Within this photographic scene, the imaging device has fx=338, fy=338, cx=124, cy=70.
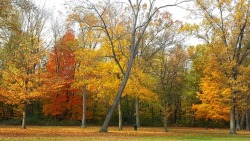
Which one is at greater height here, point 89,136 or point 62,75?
point 62,75

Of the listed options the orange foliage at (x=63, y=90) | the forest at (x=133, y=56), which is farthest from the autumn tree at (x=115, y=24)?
the orange foliage at (x=63, y=90)

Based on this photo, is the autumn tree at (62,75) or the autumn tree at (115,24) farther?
the autumn tree at (62,75)

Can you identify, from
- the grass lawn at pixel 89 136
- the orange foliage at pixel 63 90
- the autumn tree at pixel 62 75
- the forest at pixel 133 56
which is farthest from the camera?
the orange foliage at pixel 63 90

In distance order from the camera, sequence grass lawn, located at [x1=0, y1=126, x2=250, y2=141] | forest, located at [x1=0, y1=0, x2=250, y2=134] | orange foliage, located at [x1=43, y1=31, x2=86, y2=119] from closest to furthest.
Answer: grass lawn, located at [x1=0, y1=126, x2=250, y2=141] → forest, located at [x1=0, y1=0, x2=250, y2=134] → orange foliage, located at [x1=43, y1=31, x2=86, y2=119]

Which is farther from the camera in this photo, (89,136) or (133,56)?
(133,56)

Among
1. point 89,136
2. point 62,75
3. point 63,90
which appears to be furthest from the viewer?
point 63,90

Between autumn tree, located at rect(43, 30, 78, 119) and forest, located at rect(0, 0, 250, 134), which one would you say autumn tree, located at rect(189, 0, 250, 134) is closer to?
forest, located at rect(0, 0, 250, 134)

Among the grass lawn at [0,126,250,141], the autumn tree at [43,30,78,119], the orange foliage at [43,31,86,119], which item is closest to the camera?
the grass lawn at [0,126,250,141]

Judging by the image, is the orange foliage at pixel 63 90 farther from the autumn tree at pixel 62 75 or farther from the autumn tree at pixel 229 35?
the autumn tree at pixel 229 35

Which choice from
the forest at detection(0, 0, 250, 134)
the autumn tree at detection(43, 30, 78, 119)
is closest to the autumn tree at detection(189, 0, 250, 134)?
the forest at detection(0, 0, 250, 134)

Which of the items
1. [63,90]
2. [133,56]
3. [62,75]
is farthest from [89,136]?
[63,90]

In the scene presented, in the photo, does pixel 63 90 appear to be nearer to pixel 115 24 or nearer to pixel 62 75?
pixel 62 75

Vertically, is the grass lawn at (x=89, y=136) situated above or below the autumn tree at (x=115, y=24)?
below

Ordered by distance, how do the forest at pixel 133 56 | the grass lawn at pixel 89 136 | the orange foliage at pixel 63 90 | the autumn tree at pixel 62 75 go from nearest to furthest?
the grass lawn at pixel 89 136
the forest at pixel 133 56
the autumn tree at pixel 62 75
the orange foliage at pixel 63 90
